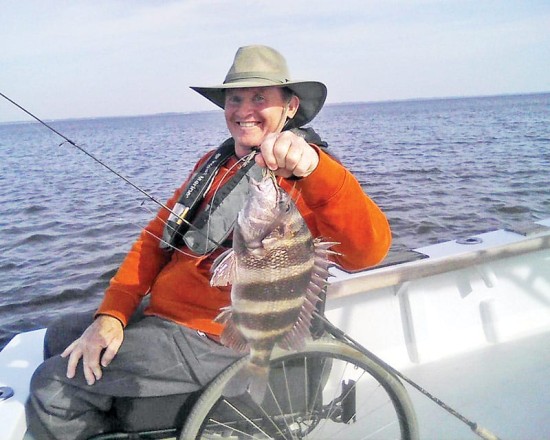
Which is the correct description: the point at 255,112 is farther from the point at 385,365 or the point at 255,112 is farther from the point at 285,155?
the point at 385,365

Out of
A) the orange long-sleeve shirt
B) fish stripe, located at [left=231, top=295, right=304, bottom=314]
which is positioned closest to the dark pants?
the orange long-sleeve shirt

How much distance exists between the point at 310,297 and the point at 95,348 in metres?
1.17

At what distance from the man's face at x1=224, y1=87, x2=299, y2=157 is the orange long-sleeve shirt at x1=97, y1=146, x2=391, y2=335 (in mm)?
253

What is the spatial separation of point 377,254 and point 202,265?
3.12ft

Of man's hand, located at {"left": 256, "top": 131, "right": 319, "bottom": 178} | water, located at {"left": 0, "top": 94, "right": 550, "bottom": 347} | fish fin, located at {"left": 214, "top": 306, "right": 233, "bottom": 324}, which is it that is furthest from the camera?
water, located at {"left": 0, "top": 94, "right": 550, "bottom": 347}

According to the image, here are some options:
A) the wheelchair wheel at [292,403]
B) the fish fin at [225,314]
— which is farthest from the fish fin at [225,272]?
the wheelchair wheel at [292,403]

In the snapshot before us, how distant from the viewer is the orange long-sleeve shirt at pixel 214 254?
194 cm

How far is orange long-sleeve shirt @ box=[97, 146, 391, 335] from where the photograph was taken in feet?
6.36

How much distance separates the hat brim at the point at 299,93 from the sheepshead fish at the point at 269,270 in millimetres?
968

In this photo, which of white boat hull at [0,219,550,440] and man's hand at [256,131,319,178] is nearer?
man's hand at [256,131,319,178]

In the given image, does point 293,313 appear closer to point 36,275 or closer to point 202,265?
point 202,265

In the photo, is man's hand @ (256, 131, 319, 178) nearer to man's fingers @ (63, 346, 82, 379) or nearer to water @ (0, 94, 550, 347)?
man's fingers @ (63, 346, 82, 379)

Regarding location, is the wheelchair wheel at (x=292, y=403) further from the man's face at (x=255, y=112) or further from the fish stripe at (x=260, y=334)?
the man's face at (x=255, y=112)

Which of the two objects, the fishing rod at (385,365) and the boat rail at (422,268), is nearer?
the fishing rod at (385,365)
